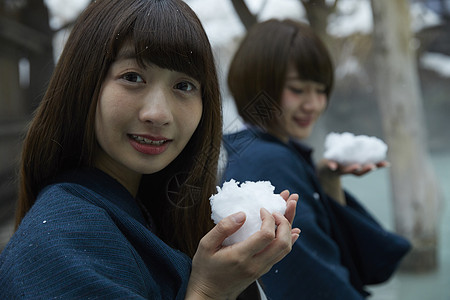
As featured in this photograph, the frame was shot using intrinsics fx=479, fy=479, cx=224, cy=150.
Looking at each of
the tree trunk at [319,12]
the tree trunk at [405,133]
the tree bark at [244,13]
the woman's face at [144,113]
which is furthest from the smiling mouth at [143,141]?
the tree trunk at [405,133]

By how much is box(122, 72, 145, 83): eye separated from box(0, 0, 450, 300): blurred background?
230 cm

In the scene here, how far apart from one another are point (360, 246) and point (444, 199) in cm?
305

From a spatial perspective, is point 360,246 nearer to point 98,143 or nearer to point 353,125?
point 98,143

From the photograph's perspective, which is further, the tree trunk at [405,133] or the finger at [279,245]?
the tree trunk at [405,133]

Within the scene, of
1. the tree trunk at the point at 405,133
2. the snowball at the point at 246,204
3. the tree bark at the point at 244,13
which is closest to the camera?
Answer: the snowball at the point at 246,204

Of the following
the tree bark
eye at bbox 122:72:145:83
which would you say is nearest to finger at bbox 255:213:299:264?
eye at bbox 122:72:145:83

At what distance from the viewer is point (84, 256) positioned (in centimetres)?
93

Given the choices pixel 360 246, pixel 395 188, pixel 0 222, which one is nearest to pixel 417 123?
pixel 395 188

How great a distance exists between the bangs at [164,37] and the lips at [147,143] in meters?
0.17

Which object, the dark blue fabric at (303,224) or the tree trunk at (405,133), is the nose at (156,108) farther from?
the tree trunk at (405,133)

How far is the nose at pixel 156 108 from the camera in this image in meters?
1.09

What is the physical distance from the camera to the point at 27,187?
1.24 m

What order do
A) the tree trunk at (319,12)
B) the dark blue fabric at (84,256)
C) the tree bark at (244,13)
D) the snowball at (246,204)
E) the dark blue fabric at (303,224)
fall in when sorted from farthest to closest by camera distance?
the tree trunk at (319,12) → the tree bark at (244,13) → the dark blue fabric at (303,224) → the snowball at (246,204) → the dark blue fabric at (84,256)

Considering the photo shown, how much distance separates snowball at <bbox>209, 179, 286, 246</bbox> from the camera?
1.02 meters
